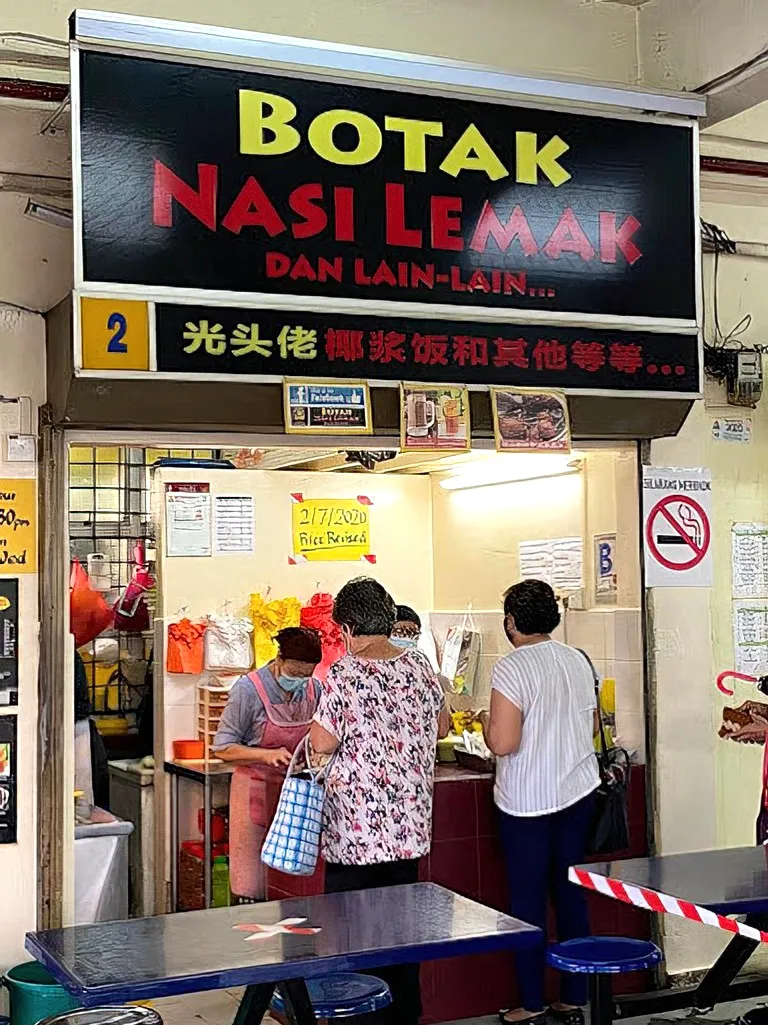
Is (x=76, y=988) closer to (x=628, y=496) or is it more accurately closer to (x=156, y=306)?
(x=156, y=306)

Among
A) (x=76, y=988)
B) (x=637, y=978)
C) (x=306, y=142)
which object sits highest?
(x=306, y=142)

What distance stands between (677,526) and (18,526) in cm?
269

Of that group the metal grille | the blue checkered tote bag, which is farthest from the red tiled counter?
the metal grille

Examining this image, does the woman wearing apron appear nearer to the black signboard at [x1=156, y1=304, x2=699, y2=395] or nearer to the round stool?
the black signboard at [x1=156, y1=304, x2=699, y2=395]

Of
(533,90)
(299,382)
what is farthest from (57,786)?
(533,90)

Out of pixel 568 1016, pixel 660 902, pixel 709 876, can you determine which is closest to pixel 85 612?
pixel 568 1016

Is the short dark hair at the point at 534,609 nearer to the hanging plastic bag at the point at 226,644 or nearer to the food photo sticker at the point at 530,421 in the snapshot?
the food photo sticker at the point at 530,421

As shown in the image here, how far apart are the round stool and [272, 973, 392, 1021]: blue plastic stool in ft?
1.58

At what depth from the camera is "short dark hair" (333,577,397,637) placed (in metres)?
4.73

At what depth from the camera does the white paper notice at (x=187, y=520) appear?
7062mm

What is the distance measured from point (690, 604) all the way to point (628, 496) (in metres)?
0.53

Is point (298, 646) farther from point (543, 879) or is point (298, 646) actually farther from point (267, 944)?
point (267, 944)

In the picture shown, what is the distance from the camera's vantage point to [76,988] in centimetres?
320

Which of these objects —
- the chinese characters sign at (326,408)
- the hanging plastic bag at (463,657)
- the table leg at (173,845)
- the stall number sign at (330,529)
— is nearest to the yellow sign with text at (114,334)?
the chinese characters sign at (326,408)
